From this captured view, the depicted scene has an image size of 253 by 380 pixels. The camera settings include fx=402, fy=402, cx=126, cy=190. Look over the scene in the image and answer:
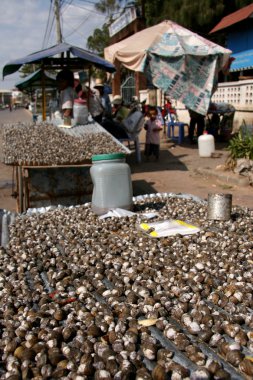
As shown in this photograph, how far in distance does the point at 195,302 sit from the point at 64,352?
97cm

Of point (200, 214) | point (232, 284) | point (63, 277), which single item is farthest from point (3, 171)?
point (232, 284)

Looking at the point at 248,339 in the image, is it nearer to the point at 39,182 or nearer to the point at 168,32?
the point at 39,182

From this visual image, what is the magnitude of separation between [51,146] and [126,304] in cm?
468

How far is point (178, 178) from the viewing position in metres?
8.76

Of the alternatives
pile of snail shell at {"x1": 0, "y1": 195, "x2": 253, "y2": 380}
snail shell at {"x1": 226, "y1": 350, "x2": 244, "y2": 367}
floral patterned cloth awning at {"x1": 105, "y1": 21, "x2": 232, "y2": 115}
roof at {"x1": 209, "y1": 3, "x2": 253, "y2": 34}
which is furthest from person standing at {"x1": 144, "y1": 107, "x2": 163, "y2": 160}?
roof at {"x1": 209, "y1": 3, "x2": 253, "y2": 34}

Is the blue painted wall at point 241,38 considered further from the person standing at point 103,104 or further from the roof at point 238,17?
the person standing at point 103,104

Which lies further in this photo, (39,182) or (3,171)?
(3,171)

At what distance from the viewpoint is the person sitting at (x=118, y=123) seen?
10086mm

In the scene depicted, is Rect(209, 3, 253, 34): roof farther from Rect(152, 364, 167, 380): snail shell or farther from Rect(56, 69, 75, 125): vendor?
Rect(152, 364, 167, 380): snail shell

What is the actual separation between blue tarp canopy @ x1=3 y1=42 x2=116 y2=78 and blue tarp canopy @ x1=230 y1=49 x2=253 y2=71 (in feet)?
32.4

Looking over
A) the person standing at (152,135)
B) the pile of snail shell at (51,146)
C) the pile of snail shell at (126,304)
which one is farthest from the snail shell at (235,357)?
the person standing at (152,135)

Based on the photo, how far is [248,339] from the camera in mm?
2307

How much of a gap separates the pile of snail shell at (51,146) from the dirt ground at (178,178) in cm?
119

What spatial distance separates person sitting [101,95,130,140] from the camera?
397 inches
